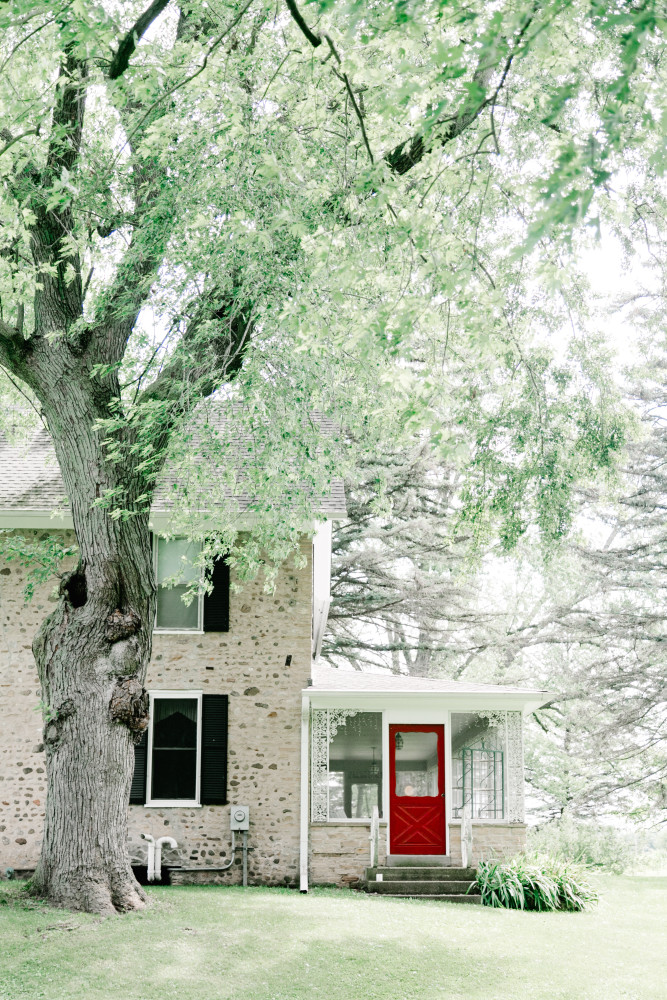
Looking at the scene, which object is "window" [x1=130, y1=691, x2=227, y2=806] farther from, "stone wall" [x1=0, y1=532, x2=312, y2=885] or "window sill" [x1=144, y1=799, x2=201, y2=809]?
"stone wall" [x1=0, y1=532, x2=312, y2=885]

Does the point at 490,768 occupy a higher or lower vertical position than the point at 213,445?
lower

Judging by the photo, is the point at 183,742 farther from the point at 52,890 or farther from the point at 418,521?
the point at 418,521

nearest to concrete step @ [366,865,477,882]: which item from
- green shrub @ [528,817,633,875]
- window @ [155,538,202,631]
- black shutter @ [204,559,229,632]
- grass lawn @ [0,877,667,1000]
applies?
grass lawn @ [0,877,667,1000]

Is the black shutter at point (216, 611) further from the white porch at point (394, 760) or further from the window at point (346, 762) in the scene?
the window at point (346, 762)

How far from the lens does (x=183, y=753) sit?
13336mm

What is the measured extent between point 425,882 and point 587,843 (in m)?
7.90

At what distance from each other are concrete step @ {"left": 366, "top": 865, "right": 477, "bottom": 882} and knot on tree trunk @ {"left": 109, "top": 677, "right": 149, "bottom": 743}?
5.21 metres

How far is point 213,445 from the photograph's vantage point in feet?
28.0

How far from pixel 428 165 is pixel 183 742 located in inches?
363

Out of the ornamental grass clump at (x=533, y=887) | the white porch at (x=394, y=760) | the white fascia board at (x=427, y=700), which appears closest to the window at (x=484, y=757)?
the white porch at (x=394, y=760)

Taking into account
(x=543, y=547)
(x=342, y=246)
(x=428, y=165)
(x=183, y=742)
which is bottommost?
(x=183, y=742)

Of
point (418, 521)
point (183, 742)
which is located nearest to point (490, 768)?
point (183, 742)

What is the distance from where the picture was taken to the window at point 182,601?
13.5 meters

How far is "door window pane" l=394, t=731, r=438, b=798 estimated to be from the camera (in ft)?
56.4
